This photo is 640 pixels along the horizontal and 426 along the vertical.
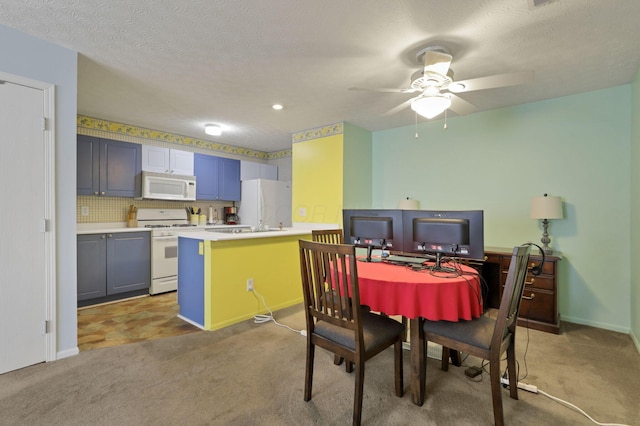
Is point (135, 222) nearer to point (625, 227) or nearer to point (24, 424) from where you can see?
point (24, 424)

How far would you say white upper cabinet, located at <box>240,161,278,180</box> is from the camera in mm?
5660

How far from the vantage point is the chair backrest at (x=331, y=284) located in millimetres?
1583

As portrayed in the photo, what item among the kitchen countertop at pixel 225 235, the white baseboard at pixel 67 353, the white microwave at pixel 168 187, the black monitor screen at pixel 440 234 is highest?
the white microwave at pixel 168 187

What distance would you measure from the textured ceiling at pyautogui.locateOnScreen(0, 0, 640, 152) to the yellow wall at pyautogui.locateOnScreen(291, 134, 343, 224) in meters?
0.87

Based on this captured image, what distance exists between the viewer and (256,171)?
19.2ft

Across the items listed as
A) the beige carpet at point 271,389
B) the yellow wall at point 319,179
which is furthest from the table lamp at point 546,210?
the yellow wall at point 319,179

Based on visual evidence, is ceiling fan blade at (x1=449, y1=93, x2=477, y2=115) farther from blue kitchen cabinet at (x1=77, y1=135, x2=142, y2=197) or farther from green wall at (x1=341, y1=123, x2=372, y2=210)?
blue kitchen cabinet at (x1=77, y1=135, x2=142, y2=197)

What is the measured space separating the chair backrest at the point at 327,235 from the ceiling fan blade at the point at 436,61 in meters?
1.53

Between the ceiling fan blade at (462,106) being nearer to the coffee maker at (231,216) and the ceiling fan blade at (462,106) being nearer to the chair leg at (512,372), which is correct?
the chair leg at (512,372)

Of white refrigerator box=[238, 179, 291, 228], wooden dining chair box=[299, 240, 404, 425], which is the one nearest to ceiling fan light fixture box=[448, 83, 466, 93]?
wooden dining chair box=[299, 240, 404, 425]

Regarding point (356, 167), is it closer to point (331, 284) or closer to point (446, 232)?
point (446, 232)

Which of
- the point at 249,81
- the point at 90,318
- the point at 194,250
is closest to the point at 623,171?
the point at 249,81

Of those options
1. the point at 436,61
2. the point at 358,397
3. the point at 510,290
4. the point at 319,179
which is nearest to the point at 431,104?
the point at 436,61

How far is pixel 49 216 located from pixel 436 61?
2.93 meters
